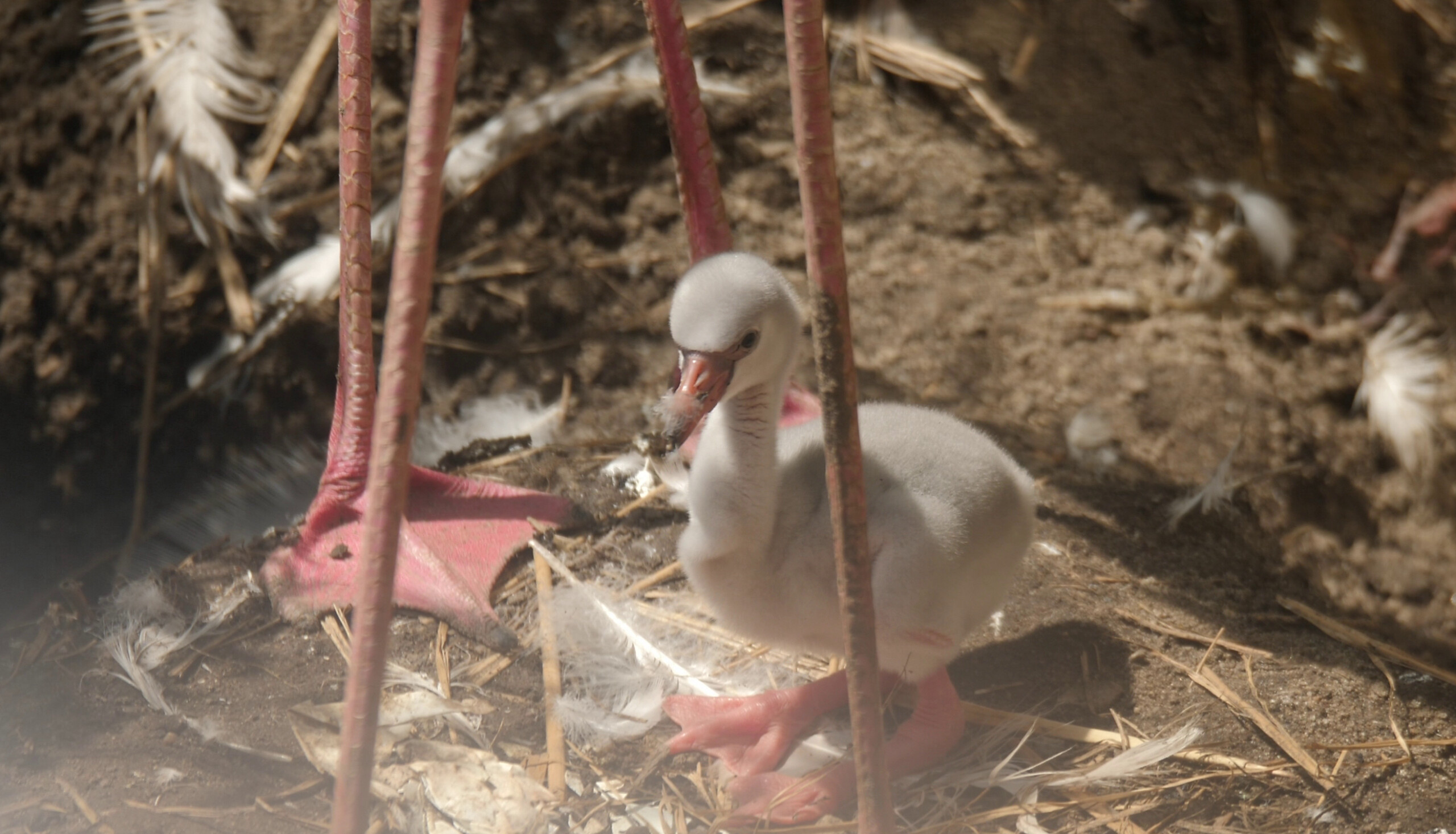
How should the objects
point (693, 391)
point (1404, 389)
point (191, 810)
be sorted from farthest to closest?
point (1404, 389)
point (191, 810)
point (693, 391)

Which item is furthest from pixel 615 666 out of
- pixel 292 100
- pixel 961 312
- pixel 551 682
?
pixel 292 100

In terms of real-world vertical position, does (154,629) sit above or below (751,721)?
above

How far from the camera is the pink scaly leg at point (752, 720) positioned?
62.7 inches

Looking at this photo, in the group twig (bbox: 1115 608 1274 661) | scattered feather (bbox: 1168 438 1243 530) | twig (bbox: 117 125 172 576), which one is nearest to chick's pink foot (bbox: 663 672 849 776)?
twig (bbox: 1115 608 1274 661)

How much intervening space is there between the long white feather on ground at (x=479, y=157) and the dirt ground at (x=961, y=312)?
0.04m

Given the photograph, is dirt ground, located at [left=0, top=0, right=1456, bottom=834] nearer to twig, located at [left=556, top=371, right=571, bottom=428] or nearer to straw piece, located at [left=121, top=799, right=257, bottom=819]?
twig, located at [left=556, top=371, right=571, bottom=428]

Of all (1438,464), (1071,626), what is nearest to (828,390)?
(1071,626)

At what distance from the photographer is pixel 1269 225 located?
7.23ft

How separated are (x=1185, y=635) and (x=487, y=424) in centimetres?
137

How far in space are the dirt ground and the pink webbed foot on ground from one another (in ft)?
0.17

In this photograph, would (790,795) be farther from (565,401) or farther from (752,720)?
(565,401)

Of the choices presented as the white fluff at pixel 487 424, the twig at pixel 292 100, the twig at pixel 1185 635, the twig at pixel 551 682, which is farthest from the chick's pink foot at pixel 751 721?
the twig at pixel 292 100

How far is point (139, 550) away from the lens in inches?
87.7

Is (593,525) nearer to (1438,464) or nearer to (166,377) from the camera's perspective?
(166,377)
